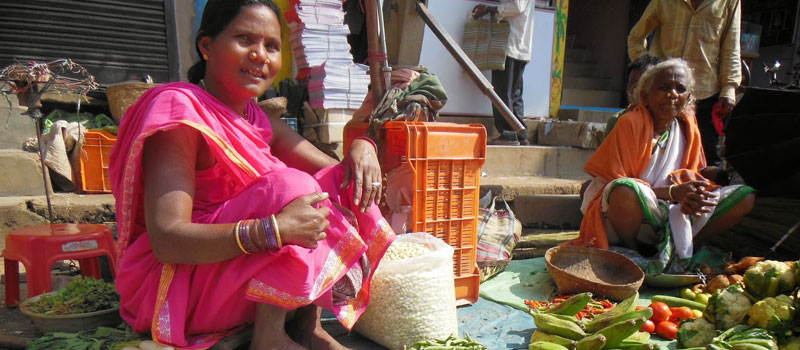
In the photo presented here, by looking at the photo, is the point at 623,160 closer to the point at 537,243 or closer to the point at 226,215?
the point at 537,243

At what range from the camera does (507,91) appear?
19.3ft

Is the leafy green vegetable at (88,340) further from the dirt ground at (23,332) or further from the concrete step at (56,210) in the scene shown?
the concrete step at (56,210)

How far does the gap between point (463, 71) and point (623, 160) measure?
331 centimetres

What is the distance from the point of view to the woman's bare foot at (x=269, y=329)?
5.29 feet

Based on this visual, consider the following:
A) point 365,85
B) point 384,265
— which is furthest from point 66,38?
point 384,265

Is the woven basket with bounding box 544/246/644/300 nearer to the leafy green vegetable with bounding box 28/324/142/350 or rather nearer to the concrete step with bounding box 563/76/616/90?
the leafy green vegetable with bounding box 28/324/142/350

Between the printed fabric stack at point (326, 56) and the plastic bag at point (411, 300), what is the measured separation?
124 inches

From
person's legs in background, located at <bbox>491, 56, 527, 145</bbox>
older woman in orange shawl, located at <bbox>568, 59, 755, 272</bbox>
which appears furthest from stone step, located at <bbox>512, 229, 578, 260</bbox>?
person's legs in background, located at <bbox>491, 56, 527, 145</bbox>

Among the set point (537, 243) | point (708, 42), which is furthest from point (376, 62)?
point (708, 42)

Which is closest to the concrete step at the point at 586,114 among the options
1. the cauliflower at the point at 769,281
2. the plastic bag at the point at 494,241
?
the plastic bag at the point at 494,241

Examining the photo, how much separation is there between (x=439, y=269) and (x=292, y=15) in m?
3.86

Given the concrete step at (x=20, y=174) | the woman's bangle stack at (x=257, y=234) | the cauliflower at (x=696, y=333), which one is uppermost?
the woman's bangle stack at (x=257, y=234)

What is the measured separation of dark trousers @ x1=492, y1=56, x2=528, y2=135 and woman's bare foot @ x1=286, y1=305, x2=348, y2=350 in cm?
440

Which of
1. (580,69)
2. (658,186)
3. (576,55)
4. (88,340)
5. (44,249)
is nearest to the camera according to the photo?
(88,340)
